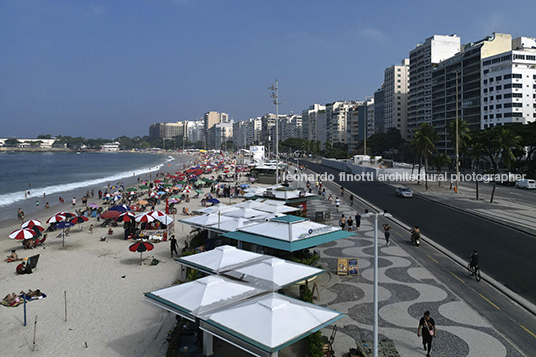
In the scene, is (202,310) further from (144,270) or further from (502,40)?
(502,40)

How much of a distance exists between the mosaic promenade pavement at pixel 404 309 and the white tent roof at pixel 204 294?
3006 mm

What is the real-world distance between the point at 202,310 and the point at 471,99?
93.2m

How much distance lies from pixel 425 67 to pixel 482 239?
102710 mm

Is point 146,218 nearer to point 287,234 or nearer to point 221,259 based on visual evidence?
point 287,234

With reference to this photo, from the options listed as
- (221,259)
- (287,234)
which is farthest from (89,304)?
(287,234)

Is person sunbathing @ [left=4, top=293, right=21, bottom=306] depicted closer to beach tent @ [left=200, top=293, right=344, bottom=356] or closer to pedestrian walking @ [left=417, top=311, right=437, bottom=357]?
beach tent @ [left=200, top=293, right=344, bottom=356]

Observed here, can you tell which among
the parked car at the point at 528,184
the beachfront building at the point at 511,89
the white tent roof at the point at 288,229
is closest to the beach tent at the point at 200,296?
the white tent roof at the point at 288,229

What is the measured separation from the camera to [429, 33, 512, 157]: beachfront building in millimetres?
82688

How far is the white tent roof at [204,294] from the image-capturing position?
9.61 m

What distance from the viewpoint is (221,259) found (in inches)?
517

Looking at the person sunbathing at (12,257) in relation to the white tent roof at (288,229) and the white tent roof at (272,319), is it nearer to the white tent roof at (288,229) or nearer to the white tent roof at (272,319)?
the white tent roof at (288,229)

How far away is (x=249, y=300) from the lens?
9.98m

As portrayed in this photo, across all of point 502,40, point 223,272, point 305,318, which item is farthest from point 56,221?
point 502,40

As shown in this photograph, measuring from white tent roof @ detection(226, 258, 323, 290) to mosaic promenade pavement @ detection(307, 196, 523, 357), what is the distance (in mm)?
1783
